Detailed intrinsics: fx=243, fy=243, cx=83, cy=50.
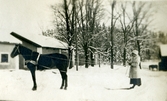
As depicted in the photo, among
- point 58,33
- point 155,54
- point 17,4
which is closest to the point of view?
point 155,54

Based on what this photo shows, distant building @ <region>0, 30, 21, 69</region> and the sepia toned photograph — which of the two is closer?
the sepia toned photograph

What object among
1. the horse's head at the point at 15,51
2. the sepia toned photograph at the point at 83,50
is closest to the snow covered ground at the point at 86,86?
the sepia toned photograph at the point at 83,50

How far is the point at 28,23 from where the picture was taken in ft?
7.97

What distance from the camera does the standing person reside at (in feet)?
6.57

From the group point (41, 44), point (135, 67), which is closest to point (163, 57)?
point (135, 67)

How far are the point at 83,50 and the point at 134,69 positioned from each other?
1.59ft

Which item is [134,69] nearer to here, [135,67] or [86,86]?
[135,67]

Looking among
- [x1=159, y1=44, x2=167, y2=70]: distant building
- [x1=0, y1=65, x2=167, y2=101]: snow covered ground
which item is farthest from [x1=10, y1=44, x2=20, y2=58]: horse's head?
[x1=159, y1=44, x2=167, y2=70]: distant building

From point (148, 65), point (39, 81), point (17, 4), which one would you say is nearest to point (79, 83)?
point (39, 81)

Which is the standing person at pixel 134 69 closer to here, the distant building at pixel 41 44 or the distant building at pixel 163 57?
the distant building at pixel 163 57

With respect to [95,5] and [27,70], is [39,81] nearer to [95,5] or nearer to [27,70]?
[27,70]

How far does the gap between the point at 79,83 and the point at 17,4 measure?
1018 millimetres

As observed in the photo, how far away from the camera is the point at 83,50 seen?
2195 millimetres

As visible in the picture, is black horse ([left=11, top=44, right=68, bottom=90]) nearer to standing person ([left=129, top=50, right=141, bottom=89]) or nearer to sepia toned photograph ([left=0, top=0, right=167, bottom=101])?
sepia toned photograph ([left=0, top=0, right=167, bottom=101])
